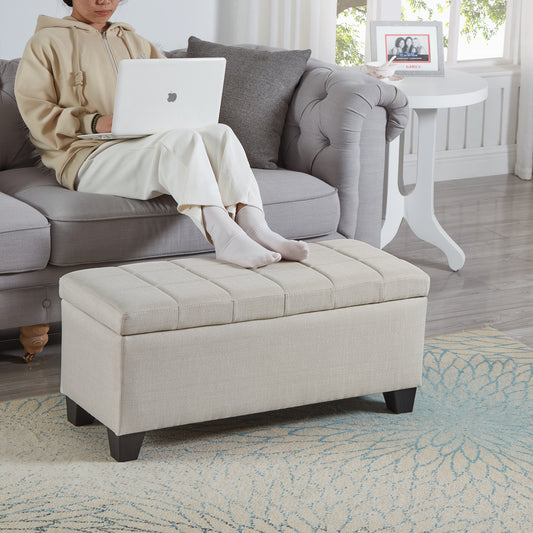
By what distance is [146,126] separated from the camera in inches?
109

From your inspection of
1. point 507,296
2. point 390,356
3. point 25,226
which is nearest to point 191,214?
point 25,226

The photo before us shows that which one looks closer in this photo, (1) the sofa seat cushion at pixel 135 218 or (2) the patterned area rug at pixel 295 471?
(2) the patterned area rug at pixel 295 471

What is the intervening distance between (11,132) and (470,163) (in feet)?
8.91

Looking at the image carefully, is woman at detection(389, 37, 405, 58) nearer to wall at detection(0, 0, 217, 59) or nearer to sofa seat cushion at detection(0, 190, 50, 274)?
wall at detection(0, 0, 217, 59)

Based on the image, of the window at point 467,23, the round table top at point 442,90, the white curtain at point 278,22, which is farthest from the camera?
the window at point 467,23

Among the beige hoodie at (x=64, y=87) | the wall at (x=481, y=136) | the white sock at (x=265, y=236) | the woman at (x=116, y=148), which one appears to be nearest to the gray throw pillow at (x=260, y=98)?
the woman at (x=116, y=148)

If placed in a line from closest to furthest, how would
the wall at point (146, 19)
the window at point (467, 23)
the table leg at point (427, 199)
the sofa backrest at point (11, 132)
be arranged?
the sofa backrest at point (11, 132) < the table leg at point (427, 199) < the wall at point (146, 19) < the window at point (467, 23)

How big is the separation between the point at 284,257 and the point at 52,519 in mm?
863

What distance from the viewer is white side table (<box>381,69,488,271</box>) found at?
3541 millimetres

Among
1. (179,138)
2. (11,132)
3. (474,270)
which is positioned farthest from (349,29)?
(179,138)

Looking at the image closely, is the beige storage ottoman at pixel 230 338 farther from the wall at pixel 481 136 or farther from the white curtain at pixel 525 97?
the white curtain at pixel 525 97

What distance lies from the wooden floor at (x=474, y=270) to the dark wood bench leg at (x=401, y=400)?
1.90ft

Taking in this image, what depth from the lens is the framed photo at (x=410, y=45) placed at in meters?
3.87

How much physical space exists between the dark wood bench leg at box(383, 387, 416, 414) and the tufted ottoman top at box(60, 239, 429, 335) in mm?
255
